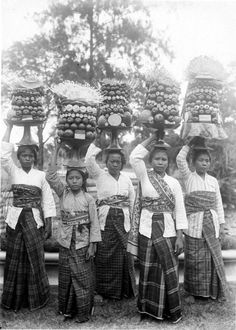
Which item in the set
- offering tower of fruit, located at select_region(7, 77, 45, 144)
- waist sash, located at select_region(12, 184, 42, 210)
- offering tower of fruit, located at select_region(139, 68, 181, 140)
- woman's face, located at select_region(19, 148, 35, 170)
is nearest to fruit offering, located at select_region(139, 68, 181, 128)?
offering tower of fruit, located at select_region(139, 68, 181, 140)

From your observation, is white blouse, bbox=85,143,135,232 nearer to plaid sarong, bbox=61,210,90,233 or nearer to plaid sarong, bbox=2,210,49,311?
plaid sarong, bbox=61,210,90,233

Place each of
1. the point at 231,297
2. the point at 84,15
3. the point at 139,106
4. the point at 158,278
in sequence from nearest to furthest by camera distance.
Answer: the point at 158,278
the point at 231,297
the point at 139,106
the point at 84,15

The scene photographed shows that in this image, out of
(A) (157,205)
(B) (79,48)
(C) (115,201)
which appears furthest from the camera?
(B) (79,48)

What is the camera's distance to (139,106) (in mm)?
7348

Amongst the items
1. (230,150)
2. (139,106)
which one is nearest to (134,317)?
(139,106)

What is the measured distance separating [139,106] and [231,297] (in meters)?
4.12

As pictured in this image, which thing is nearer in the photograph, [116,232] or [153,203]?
[153,203]

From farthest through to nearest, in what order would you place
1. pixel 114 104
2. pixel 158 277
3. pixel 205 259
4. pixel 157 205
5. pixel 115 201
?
pixel 115 201 < pixel 205 259 < pixel 114 104 < pixel 157 205 < pixel 158 277

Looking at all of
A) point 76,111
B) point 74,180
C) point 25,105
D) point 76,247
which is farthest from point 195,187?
point 25,105

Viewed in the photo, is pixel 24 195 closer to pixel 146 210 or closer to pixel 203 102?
pixel 146 210

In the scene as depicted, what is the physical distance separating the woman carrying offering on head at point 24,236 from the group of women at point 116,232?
0.4 inches

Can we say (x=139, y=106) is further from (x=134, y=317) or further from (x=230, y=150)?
(x=134, y=317)

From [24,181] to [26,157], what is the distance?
276mm

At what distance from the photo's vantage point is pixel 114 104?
13.9 ft
